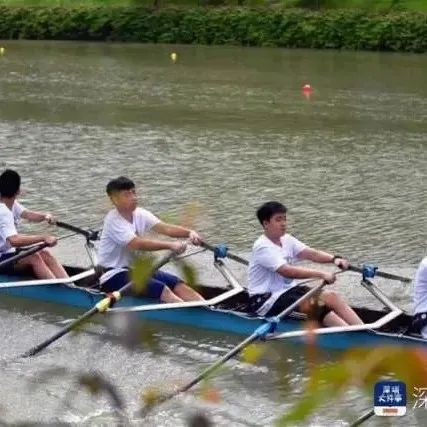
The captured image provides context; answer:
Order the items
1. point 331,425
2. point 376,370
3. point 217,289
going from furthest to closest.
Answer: point 217,289
point 331,425
point 376,370

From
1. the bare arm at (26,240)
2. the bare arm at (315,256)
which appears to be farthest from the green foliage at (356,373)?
the bare arm at (26,240)

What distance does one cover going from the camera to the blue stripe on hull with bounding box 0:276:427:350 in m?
7.80

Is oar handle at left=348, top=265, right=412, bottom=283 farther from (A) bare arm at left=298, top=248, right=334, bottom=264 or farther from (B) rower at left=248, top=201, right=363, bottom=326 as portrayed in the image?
(A) bare arm at left=298, top=248, right=334, bottom=264

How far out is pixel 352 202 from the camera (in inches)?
572

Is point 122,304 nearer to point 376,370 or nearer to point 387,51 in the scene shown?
point 376,370

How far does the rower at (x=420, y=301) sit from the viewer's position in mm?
7777

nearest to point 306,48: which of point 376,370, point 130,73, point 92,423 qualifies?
point 130,73

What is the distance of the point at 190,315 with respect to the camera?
8.77 meters

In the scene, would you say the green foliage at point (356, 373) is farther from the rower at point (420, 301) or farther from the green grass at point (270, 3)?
the green grass at point (270, 3)

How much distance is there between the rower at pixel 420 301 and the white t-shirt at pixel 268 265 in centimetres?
115

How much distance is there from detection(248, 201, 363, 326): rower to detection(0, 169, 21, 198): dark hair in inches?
103

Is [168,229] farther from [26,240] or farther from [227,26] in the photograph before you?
[227,26]

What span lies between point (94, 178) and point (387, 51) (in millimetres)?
27147

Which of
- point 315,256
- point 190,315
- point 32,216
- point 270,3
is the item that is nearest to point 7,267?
point 32,216
